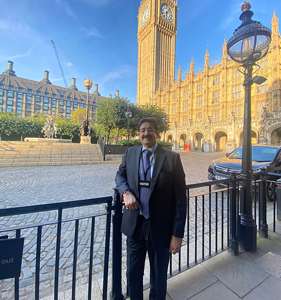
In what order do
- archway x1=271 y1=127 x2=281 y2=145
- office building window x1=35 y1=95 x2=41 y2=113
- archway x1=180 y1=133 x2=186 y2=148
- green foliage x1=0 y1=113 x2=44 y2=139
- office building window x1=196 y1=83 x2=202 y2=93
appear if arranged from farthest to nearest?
office building window x1=35 y1=95 x2=41 y2=113 < office building window x1=196 y1=83 x2=202 y2=93 < archway x1=180 y1=133 x2=186 y2=148 < archway x1=271 y1=127 x2=281 y2=145 < green foliage x1=0 y1=113 x2=44 y2=139

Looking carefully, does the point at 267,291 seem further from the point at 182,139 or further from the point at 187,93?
the point at 187,93

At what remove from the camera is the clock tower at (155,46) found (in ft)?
240

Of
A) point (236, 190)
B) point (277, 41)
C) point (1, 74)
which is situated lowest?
point (236, 190)

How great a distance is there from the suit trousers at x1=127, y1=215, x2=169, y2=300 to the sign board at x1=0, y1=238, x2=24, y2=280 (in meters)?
0.91

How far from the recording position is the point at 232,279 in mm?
2357

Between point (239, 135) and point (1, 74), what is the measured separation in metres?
116

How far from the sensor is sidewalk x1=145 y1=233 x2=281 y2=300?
2102mm

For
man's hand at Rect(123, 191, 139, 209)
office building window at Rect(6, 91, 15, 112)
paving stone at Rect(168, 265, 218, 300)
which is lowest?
paving stone at Rect(168, 265, 218, 300)

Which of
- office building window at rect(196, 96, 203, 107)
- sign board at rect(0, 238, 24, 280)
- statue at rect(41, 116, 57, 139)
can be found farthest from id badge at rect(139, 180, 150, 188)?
office building window at rect(196, 96, 203, 107)

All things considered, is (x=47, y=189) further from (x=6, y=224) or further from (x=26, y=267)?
(x=26, y=267)

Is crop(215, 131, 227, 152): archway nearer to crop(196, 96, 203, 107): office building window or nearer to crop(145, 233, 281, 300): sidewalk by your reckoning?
crop(196, 96, 203, 107): office building window

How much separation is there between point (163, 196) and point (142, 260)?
71 cm

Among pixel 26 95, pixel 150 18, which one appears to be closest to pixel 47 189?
pixel 150 18

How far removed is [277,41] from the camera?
136 ft
